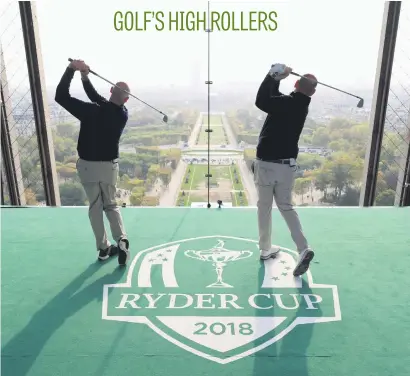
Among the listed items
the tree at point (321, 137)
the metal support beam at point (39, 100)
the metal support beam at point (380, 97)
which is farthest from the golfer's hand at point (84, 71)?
the metal support beam at point (380, 97)

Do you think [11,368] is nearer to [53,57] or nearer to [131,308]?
[131,308]

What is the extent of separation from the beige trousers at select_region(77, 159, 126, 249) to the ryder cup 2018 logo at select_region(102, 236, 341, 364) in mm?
258

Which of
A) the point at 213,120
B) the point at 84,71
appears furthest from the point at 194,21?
the point at 84,71

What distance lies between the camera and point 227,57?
383 cm

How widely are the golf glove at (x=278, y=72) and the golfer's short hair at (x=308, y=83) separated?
0.39 ft

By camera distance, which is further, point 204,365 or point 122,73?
point 122,73

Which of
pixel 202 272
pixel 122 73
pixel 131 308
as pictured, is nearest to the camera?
pixel 131 308

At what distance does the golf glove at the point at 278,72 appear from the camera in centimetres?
254

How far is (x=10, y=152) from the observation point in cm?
430

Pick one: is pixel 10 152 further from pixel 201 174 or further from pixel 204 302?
pixel 204 302

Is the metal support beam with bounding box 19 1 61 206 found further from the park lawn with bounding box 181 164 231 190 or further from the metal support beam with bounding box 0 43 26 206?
the park lawn with bounding box 181 164 231 190

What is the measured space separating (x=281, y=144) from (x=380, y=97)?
1.87 metres

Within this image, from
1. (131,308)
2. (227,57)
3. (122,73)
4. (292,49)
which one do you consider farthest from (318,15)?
(131,308)

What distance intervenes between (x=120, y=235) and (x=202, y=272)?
1.91 feet
